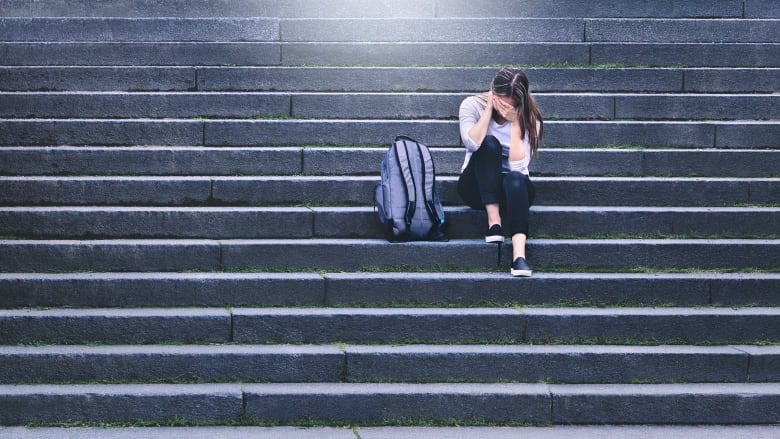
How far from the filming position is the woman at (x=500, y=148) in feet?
20.4

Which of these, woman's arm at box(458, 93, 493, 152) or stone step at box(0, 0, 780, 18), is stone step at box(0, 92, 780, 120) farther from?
stone step at box(0, 0, 780, 18)

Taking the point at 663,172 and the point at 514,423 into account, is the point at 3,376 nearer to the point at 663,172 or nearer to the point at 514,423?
the point at 514,423

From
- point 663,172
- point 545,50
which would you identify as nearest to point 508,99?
point 663,172

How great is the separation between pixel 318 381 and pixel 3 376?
175cm

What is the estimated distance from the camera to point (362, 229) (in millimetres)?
6426

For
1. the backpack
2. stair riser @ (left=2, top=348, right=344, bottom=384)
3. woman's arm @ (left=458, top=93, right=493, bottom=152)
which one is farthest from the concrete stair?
woman's arm @ (left=458, top=93, right=493, bottom=152)

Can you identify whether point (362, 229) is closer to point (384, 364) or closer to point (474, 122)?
point (474, 122)

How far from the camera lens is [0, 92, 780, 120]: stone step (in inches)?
291

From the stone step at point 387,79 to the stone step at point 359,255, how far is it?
192 cm

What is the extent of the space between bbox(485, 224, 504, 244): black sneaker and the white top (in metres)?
0.42

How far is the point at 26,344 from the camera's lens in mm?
5633

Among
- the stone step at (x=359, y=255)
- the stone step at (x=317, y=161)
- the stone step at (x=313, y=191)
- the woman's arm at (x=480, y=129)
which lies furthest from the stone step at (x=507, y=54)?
the stone step at (x=359, y=255)

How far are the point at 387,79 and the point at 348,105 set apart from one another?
47 centimetres

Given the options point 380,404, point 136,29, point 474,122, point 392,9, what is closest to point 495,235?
point 474,122
